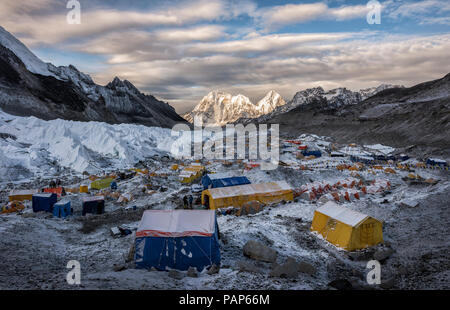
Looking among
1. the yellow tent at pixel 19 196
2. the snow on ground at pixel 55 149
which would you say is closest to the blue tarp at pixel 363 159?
the snow on ground at pixel 55 149

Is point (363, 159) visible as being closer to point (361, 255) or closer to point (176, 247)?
point (361, 255)

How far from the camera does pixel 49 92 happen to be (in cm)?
9000

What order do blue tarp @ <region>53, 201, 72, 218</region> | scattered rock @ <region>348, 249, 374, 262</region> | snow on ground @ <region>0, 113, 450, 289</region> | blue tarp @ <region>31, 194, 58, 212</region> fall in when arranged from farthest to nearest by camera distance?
blue tarp @ <region>31, 194, 58, 212</region>
blue tarp @ <region>53, 201, 72, 218</region>
scattered rock @ <region>348, 249, 374, 262</region>
snow on ground @ <region>0, 113, 450, 289</region>

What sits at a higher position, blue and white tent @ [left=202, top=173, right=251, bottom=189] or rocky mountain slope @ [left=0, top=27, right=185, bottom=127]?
rocky mountain slope @ [left=0, top=27, right=185, bottom=127]

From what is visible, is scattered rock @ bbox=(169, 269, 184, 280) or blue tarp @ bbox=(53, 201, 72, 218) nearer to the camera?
scattered rock @ bbox=(169, 269, 184, 280)

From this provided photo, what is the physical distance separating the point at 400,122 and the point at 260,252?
69.5 meters

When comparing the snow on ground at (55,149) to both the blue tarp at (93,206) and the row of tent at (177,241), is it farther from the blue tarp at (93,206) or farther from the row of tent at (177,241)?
the row of tent at (177,241)

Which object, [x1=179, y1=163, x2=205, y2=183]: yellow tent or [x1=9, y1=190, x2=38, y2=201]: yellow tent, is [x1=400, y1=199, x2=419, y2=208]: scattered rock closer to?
[x1=179, y1=163, x2=205, y2=183]: yellow tent

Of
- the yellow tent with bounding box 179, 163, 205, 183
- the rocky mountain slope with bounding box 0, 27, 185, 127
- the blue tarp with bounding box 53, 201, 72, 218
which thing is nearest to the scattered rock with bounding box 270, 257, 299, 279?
the blue tarp with bounding box 53, 201, 72, 218

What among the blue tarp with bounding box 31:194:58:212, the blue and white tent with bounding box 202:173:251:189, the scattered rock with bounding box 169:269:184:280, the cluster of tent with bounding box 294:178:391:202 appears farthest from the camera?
the blue and white tent with bounding box 202:173:251:189

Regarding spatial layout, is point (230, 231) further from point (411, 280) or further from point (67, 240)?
point (67, 240)

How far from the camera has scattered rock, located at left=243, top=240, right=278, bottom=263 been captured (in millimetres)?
10062

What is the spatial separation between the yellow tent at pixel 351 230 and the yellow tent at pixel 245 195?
6.02 m

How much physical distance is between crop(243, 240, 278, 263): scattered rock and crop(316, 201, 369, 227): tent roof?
3962 millimetres
